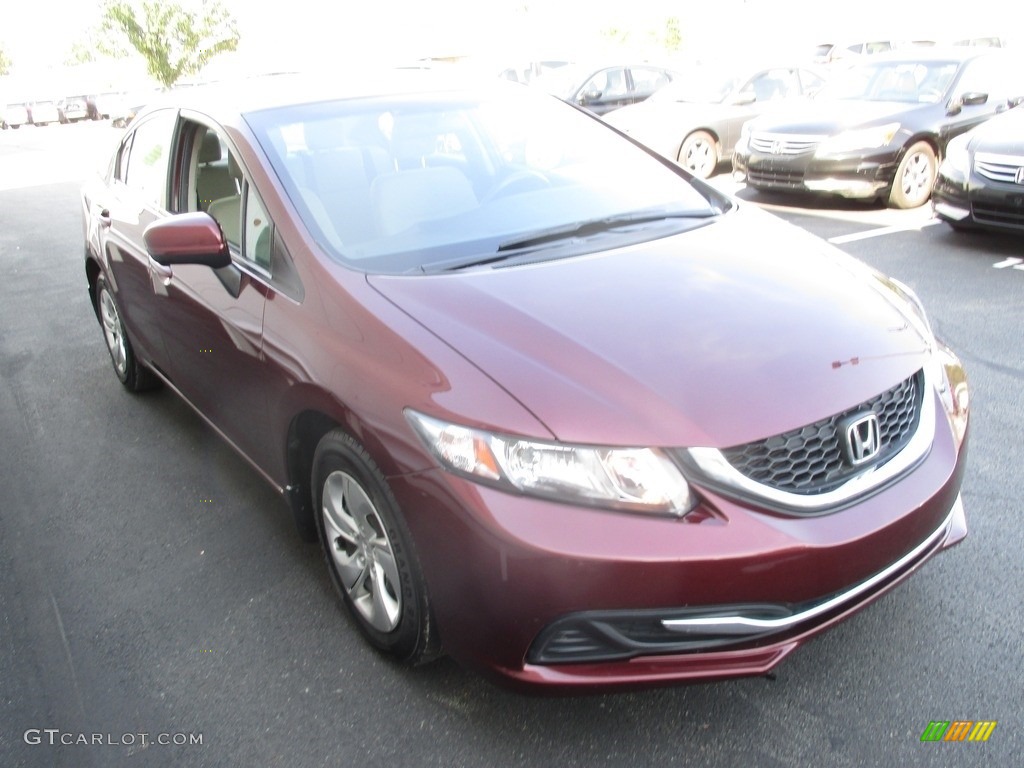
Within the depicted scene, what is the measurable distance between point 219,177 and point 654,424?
2.16m

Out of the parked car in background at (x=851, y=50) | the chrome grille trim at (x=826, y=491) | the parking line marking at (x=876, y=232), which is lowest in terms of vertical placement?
the parking line marking at (x=876, y=232)

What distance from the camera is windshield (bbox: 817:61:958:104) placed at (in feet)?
29.4

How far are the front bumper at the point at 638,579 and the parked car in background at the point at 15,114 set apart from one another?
45044 millimetres

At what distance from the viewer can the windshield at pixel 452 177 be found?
2963 millimetres

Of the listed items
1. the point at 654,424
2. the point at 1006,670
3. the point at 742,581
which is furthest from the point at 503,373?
the point at 1006,670

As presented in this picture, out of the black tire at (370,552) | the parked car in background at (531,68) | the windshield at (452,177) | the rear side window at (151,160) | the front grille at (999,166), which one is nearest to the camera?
the black tire at (370,552)

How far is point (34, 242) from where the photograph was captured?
1027 centimetres

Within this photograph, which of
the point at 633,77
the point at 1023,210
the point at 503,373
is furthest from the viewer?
the point at 633,77

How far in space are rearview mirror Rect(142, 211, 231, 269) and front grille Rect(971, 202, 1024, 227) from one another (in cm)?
564

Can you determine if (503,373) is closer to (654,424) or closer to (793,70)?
(654,424)

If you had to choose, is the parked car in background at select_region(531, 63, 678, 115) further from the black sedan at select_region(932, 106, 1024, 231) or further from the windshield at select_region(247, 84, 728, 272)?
the windshield at select_region(247, 84, 728, 272)

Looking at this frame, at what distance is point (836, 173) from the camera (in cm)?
858

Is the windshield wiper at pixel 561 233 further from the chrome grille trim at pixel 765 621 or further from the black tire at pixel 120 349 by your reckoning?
the black tire at pixel 120 349

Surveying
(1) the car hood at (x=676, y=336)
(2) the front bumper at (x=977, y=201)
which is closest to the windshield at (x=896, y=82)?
(2) the front bumper at (x=977, y=201)
